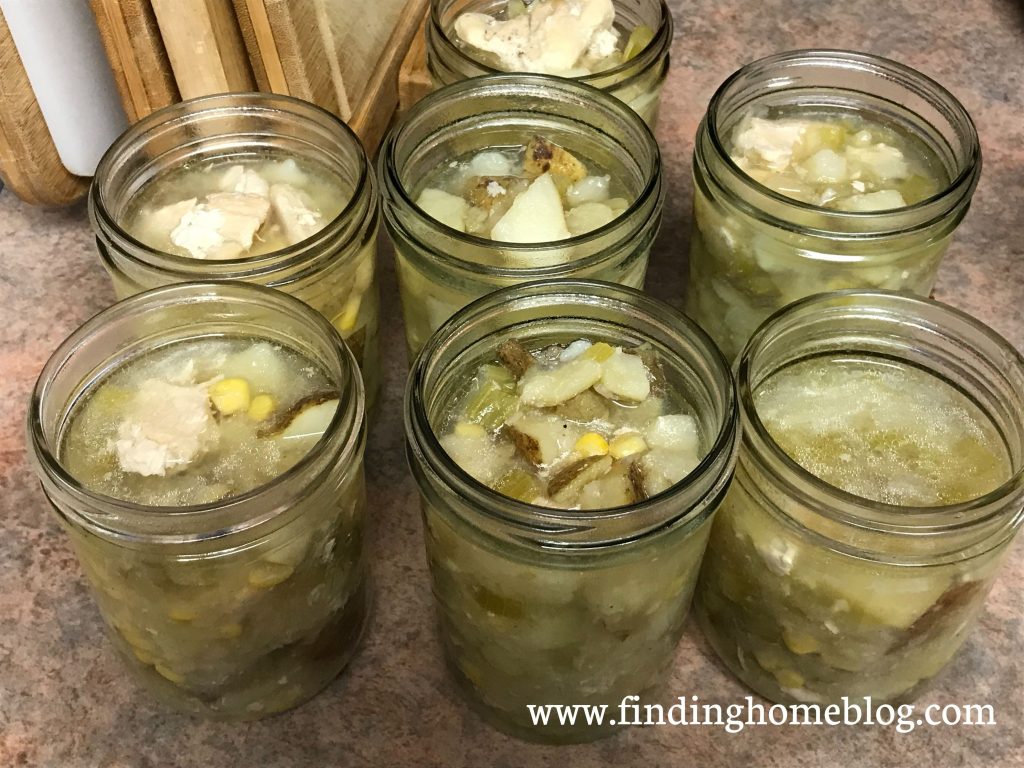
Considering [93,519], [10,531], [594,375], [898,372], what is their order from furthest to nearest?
1. [10,531]
2. [898,372]
3. [594,375]
4. [93,519]

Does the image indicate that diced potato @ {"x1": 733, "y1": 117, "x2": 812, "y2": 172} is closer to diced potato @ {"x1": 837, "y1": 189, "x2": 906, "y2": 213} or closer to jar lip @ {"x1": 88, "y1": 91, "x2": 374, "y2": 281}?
diced potato @ {"x1": 837, "y1": 189, "x2": 906, "y2": 213}

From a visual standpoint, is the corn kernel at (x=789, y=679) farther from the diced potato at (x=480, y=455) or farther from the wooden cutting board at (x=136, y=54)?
the wooden cutting board at (x=136, y=54)

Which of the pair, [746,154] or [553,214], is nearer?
[553,214]

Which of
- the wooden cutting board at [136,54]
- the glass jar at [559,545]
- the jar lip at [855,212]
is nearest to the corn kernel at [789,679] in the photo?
the glass jar at [559,545]

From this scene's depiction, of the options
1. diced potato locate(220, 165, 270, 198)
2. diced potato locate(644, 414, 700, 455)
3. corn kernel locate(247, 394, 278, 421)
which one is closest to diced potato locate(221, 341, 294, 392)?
corn kernel locate(247, 394, 278, 421)

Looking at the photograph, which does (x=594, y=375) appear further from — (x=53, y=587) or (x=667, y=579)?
(x=53, y=587)

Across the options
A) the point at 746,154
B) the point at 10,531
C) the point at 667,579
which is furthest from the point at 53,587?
the point at 746,154

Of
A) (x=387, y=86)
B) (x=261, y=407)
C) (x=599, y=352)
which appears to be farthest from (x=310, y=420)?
(x=387, y=86)
